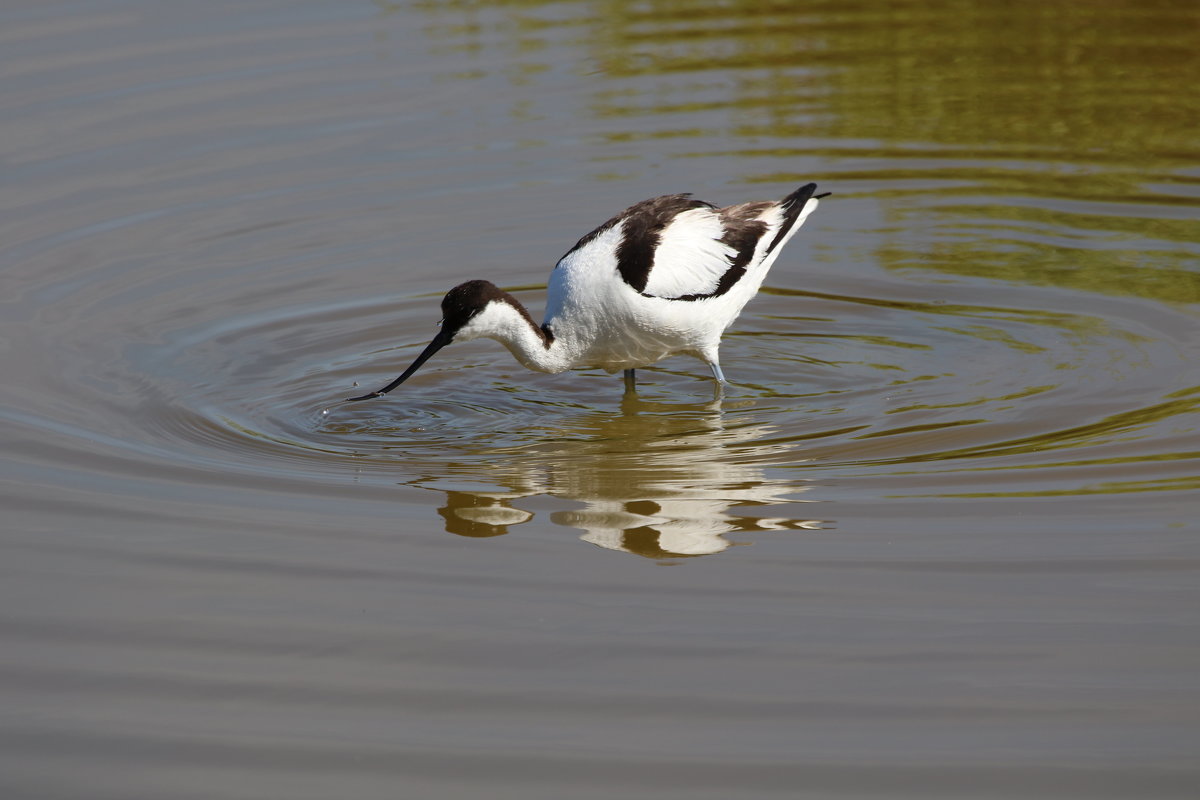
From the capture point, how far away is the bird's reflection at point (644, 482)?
5.94 m

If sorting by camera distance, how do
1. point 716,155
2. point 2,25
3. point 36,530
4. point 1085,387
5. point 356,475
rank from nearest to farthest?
point 36,530, point 356,475, point 1085,387, point 716,155, point 2,25

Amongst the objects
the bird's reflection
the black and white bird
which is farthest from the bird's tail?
the bird's reflection

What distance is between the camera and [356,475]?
260 inches

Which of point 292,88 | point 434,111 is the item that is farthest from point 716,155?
point 292,88

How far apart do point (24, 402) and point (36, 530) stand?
5.37 feet

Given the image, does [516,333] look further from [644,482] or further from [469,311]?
[644,482]

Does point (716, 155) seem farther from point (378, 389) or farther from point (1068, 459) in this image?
point (1068, 459)

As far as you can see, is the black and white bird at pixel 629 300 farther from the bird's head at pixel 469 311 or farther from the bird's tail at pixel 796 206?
the bird's tail at pixel 796 206

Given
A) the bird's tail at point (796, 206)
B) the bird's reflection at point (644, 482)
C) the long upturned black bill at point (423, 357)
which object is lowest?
the bird's reflection at point (644, 482)

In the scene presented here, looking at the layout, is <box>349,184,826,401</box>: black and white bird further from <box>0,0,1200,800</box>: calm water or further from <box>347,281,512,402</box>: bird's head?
<box>0,0,1200,800</box>: calm water

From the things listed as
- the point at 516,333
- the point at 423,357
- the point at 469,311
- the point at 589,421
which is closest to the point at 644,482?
the point at 589,421

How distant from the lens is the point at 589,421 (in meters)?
7.57

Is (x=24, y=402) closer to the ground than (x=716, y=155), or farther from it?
closer to the ground

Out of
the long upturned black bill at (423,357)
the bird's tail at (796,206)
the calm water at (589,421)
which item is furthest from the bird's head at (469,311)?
the bird's tail at (796,206)
